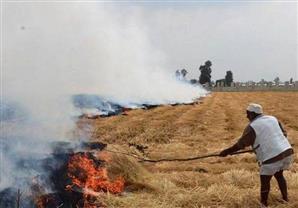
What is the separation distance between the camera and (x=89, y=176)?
10797mm

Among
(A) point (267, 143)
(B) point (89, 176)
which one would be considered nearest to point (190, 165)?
(B) point (89, 176)

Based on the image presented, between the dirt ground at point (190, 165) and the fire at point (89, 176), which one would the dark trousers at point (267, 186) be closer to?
the dirt ground at point (190, 165)

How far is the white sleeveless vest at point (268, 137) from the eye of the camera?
9.98 metres

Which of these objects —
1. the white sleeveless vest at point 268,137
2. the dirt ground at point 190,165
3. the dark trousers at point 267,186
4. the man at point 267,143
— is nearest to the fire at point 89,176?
the dirt ground at point 190,165

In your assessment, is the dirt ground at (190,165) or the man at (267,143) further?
the dirt ground at (190,165)

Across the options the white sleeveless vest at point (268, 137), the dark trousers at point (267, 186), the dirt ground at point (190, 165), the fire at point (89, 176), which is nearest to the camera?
the white sleeveless vest at point (268, 137)

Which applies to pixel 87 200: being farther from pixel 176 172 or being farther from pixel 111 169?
pixel 176 172

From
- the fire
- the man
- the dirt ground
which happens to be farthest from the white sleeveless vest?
the fire

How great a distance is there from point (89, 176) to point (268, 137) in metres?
3.25

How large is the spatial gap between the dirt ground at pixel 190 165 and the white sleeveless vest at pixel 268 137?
3.69ft

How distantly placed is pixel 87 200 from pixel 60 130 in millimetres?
2023

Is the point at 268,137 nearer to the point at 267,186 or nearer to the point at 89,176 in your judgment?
the point at 267,186

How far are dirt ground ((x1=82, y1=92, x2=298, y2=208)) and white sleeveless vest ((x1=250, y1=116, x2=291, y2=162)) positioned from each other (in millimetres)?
1125

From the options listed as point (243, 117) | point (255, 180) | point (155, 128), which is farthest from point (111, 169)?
point (243, 117)
